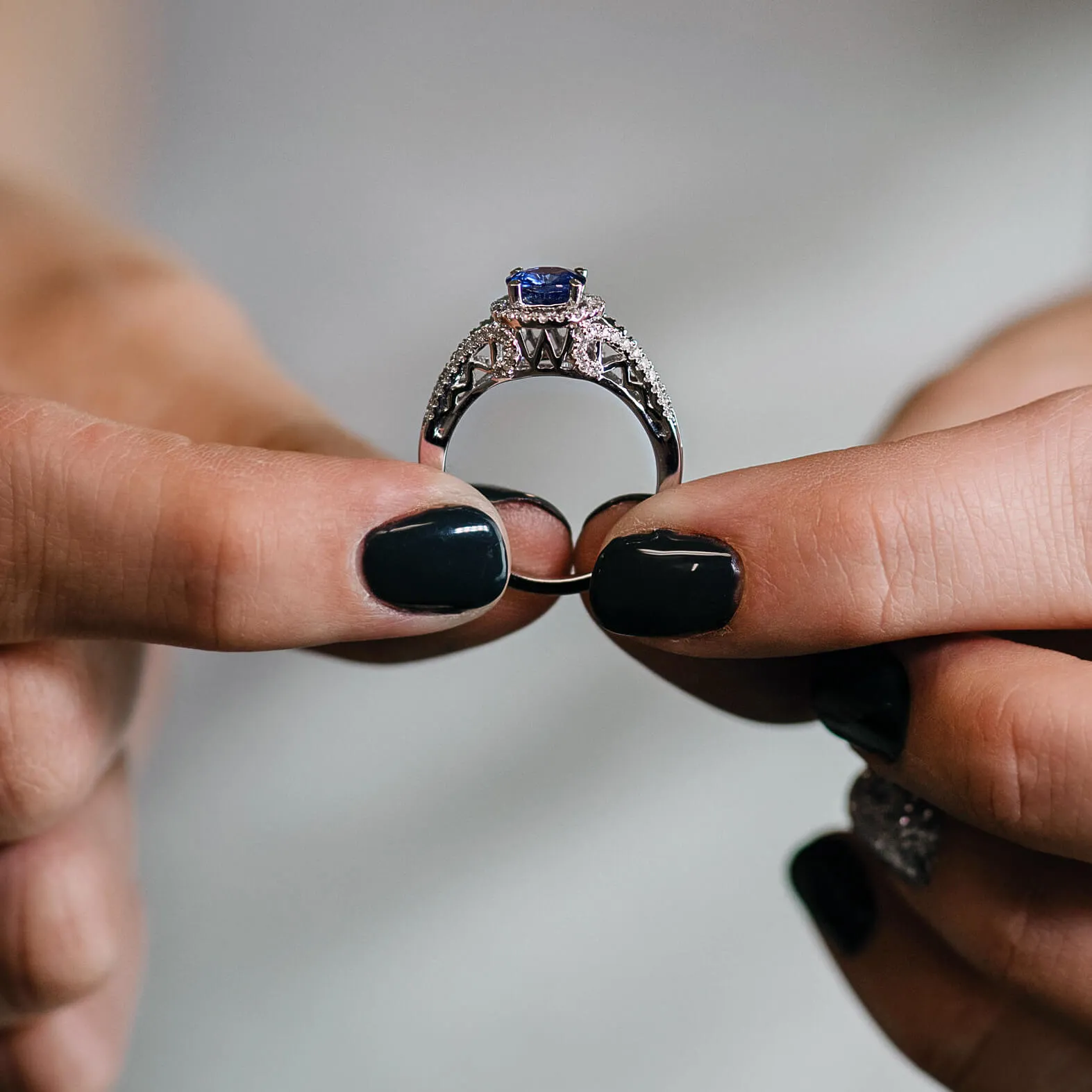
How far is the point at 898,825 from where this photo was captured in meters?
0.73

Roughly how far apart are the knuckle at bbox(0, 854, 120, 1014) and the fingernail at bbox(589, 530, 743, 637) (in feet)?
1.58

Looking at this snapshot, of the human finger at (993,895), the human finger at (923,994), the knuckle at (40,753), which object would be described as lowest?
the human finger at (923,994)

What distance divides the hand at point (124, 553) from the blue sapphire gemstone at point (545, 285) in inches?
5.5

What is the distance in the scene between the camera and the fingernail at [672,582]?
0.55 m

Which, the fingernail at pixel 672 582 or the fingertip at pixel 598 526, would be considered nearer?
the fingernail at pixel 672 582

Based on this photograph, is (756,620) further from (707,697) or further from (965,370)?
(965,370)

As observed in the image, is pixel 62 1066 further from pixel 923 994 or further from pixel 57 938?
pixel 923 994

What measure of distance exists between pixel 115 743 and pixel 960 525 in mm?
580

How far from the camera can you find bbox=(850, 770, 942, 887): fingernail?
0.71 metres

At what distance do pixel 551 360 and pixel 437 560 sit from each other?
186 mm

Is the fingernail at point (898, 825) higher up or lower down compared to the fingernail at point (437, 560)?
lower down

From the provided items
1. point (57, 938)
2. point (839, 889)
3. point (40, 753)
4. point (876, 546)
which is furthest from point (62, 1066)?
point (876, 546)

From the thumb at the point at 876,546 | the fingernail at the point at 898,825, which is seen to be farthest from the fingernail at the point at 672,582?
the fingernail at the point at 898,825

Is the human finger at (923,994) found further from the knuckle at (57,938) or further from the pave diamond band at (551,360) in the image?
the knuckle at (57,938)
